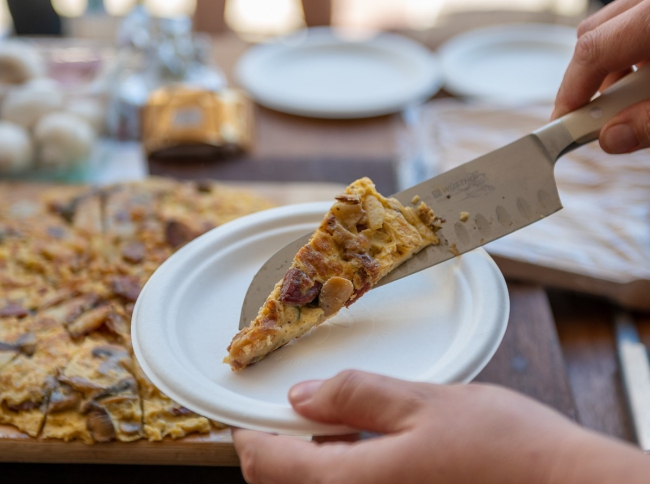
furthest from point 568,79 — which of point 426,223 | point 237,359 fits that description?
point 237,359

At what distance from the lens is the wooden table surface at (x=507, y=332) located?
4.18 ft

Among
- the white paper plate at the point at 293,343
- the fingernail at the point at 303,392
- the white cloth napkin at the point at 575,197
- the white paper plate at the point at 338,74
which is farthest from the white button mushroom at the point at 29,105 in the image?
the fingernail at the point at 303,392

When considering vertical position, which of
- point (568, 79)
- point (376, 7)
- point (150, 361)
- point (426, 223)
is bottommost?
point (376, 7)

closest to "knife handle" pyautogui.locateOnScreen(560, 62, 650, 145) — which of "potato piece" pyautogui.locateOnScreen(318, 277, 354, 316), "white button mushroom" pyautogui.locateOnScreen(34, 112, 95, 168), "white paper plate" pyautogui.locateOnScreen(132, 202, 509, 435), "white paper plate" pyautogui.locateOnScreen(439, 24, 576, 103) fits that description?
"white paper plate" pyautogui.locateOnScreen(132, 202, 509, 435)

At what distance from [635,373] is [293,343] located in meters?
0.82

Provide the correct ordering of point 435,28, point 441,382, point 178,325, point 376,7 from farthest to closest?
point 376,7, point 435,28, point 178,325, point 441,382

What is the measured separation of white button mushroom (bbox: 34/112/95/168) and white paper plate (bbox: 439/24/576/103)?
144 centimetres

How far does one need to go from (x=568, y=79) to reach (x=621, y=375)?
2.24ft

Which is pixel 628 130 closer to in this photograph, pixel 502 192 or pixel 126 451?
pixel 502 192

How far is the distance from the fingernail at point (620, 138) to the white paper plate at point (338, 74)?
1.41 m

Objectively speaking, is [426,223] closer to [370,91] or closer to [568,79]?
[568,79]

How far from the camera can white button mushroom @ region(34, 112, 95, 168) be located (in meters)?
2.10

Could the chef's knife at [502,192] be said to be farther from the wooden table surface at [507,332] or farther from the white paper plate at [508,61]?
the white paper plate at [508,61]

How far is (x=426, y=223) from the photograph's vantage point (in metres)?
1.24
